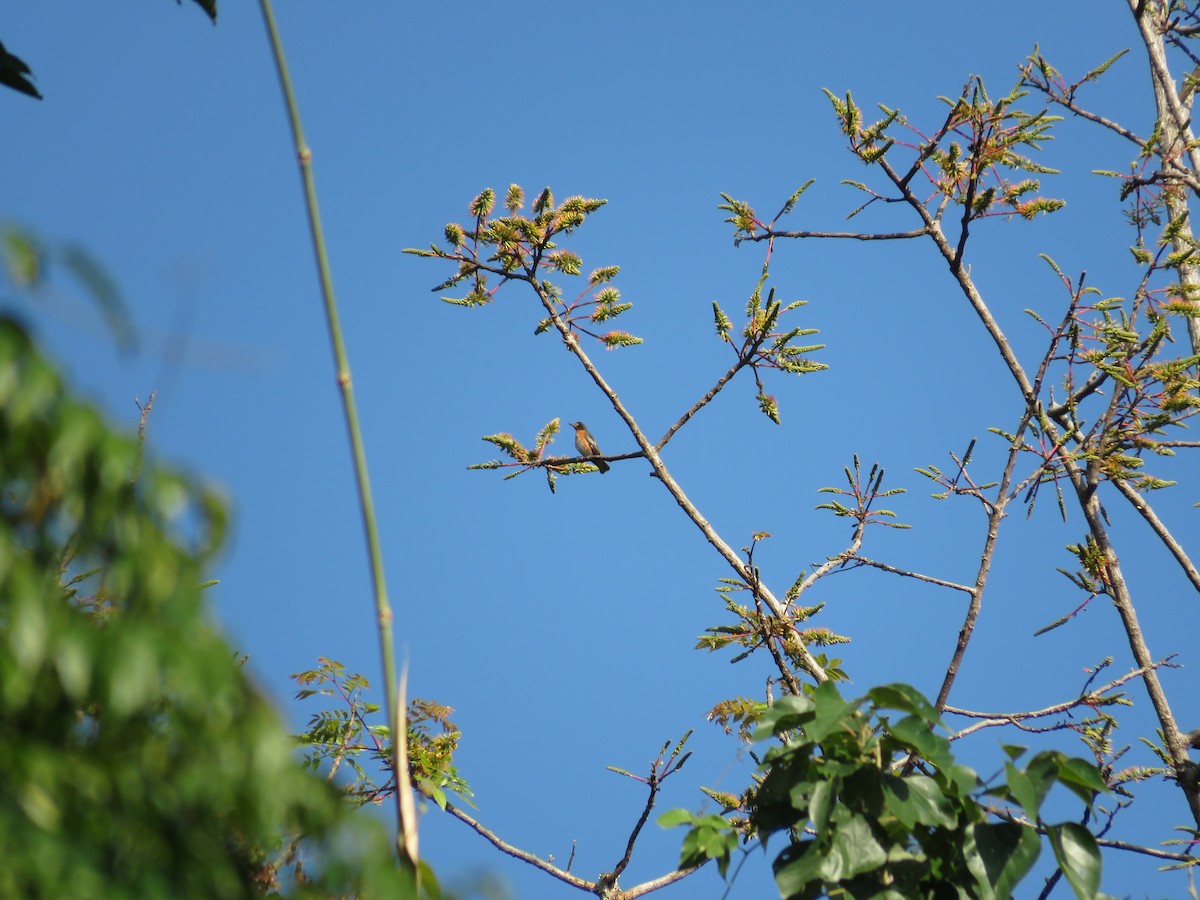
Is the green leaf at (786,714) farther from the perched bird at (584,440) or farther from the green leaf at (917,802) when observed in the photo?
the perched bird at (584,440)

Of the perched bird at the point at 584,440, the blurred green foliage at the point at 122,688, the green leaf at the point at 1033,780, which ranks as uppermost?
the perched bird at the point at 584,440

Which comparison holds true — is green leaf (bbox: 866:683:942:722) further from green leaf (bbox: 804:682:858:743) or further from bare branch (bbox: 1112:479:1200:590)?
bare branch (bbox: 1112:479:1200:590)

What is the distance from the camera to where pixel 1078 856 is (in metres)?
2.22

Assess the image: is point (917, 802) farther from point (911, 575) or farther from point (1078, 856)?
point (911, 575)

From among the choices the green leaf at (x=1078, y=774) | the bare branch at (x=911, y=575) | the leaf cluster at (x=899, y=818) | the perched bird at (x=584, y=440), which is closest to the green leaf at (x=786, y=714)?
the leaf cluster at (x=899, y=818)

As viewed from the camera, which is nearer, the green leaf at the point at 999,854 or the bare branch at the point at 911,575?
the green leaf at the point at 999,854

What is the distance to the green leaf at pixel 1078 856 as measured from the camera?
219 centimetres

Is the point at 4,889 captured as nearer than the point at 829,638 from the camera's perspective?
Yes

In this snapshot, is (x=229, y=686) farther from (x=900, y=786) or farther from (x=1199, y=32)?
(x=1199, y=32)

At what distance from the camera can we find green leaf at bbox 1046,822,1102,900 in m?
2.19

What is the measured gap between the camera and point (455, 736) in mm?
5449

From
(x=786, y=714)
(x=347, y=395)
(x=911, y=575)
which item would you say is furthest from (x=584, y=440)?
(x=347, y=395)

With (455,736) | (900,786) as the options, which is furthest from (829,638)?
(900,786)

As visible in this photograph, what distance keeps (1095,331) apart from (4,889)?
17.3ft
